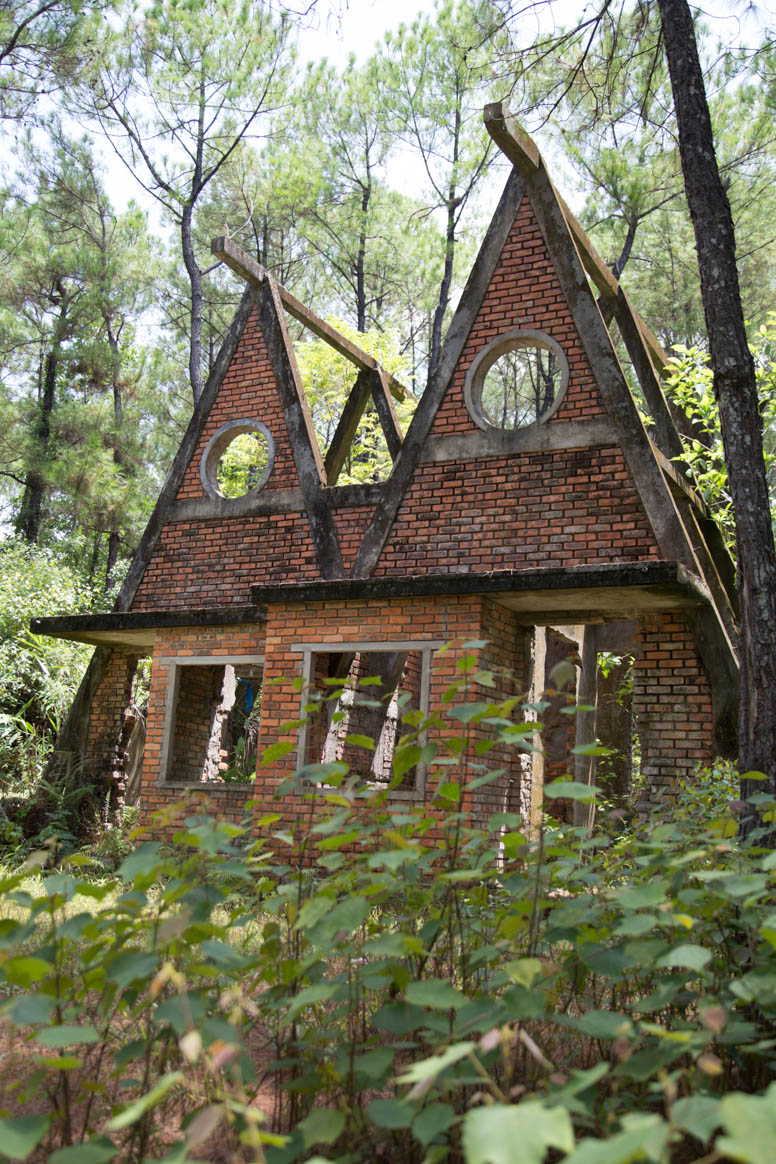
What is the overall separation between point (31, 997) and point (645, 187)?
69.0ft

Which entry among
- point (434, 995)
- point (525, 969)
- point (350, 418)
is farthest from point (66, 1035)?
point (350, 418)

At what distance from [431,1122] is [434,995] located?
0.31 metres

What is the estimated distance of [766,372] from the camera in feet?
39.8

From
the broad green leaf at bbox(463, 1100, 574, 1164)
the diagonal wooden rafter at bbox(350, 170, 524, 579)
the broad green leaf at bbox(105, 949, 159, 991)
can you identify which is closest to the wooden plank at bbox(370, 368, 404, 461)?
the diagonal wooden rafter at bbox(350, 170, 524, 579)

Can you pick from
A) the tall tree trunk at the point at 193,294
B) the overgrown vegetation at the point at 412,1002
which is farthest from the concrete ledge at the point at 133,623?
the tall tree trunk at the point at 193,294

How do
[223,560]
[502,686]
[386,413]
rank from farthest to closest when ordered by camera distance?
[386,413], [223,560], [502,686]

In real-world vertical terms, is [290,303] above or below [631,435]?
above

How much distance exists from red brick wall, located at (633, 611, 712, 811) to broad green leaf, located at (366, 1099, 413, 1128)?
22.2 feet

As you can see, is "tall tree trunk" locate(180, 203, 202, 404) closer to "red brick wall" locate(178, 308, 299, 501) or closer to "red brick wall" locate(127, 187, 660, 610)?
"red brick wall" locate(178, 308, 299, 501)

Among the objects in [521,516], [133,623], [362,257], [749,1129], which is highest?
[362,257]

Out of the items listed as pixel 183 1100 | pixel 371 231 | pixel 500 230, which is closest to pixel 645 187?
pixel 371 231

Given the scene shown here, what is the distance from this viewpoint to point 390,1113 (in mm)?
2041

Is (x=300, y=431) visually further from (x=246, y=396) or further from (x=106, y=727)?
(x=106, y=727)

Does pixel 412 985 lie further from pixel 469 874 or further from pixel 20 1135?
pixel 20 1135
